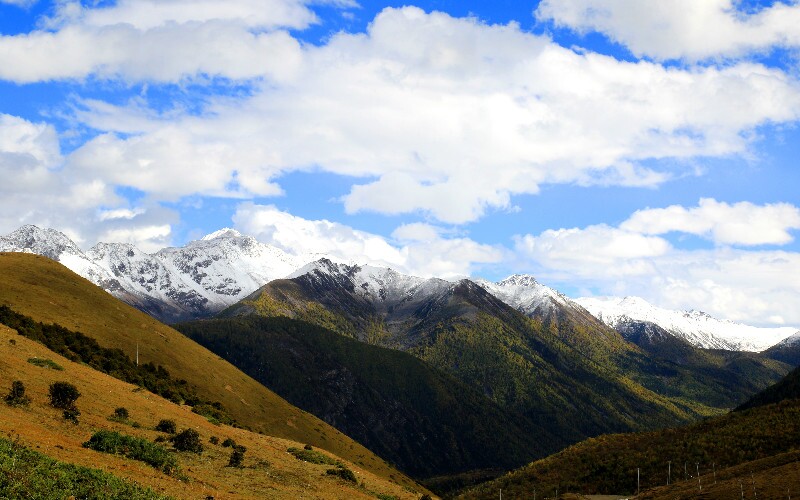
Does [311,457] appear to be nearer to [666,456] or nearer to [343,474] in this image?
[343,474]

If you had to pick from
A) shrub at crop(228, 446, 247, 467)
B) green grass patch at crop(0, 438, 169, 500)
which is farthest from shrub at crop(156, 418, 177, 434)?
green grass patch at crop(0, 438, 169, 500)

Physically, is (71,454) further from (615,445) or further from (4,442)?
(615,445)

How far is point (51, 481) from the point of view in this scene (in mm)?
28391

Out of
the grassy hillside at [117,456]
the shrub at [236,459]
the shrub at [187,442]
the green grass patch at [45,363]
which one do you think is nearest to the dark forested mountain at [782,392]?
the grassy hillside at [117,456]

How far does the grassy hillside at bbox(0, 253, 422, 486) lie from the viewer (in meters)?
112

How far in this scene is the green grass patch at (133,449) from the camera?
40000 mm

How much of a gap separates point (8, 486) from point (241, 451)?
92.5ft

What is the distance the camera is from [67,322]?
107562 mm

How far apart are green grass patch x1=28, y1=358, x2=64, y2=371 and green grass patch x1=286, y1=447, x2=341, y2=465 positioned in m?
23.3

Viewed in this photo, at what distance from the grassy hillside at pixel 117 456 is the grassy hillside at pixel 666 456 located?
93.9 ft

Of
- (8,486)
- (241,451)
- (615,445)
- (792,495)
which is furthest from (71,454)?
(615,445)

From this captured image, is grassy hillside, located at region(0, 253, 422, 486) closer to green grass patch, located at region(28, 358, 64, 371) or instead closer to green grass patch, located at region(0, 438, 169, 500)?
green grass patch, located at region(28, 358, 64, 371)

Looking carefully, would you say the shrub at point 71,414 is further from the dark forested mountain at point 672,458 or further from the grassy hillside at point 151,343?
the grassy hillside at point 151,343

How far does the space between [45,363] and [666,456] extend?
72.4 m
